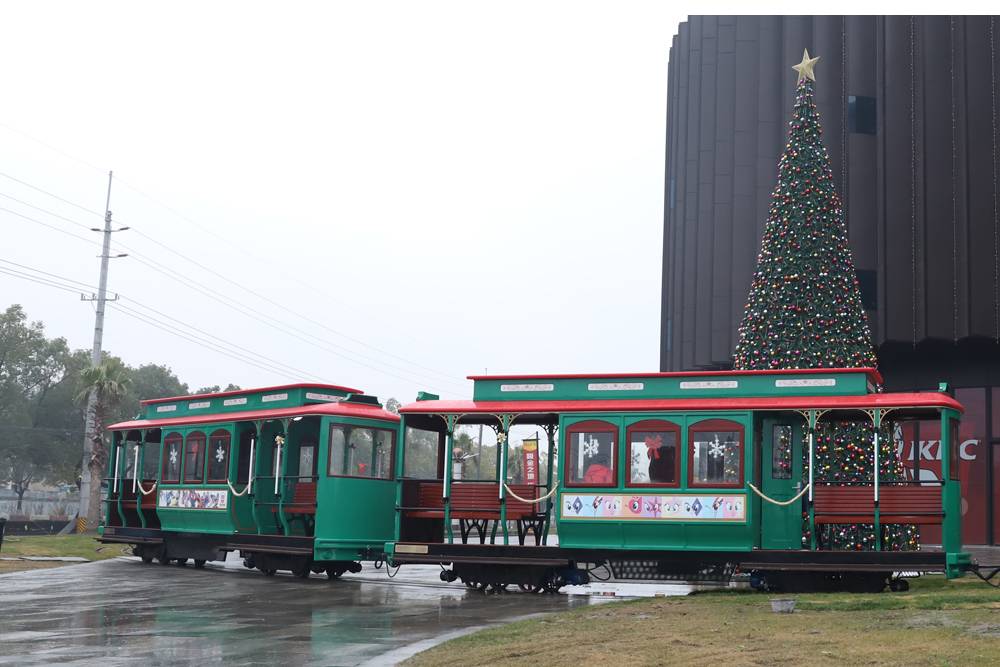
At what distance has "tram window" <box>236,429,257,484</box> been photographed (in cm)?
2242

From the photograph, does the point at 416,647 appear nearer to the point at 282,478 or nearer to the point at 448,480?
the point at 448,480

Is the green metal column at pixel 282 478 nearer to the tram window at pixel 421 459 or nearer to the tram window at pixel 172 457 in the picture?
the tram window at pixel 421 459

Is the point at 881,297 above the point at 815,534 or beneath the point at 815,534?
above

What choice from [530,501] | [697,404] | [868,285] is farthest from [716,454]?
[868,285]

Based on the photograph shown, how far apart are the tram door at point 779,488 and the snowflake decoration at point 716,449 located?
0.69 meters

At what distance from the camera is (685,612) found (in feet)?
43.5

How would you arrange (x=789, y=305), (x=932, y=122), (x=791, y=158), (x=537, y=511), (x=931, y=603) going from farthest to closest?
(x=932, y=122)
(x=791, y=158)
(x=789, y=305)
(x=537, y=511)
(x=931, y=603)

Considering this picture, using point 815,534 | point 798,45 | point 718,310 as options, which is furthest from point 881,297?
point 815,534

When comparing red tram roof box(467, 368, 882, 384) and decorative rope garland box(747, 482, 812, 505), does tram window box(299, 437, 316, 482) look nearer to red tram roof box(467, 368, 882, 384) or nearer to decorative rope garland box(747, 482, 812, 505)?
red tram roof box(467, 368, 882, 384)

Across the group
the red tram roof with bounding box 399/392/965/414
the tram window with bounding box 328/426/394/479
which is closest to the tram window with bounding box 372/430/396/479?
the tram window with bounding box 328/426/394/479

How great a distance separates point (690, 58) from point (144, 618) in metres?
30.7

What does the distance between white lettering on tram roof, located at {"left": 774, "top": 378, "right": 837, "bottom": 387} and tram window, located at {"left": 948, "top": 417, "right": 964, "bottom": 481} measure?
5.89 ft

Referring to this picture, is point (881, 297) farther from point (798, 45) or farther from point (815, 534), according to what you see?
point (815, 534)

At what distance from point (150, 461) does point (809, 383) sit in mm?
16436
